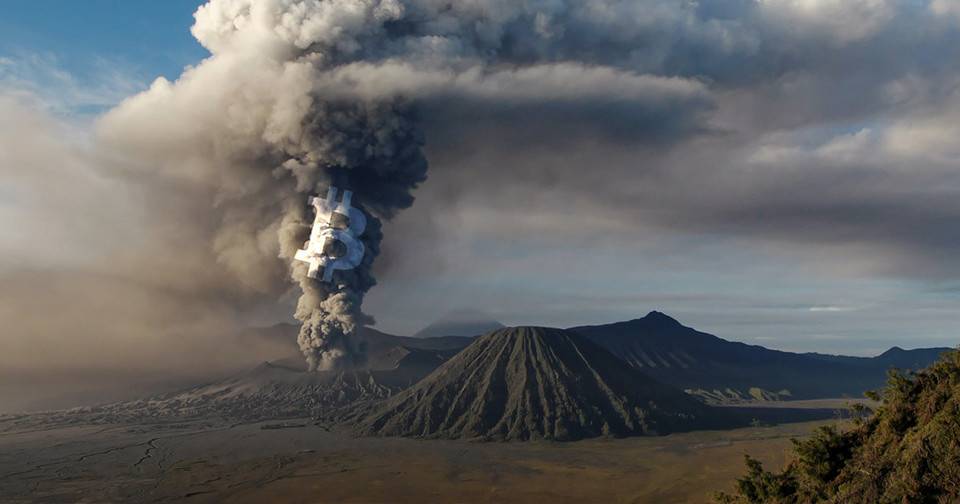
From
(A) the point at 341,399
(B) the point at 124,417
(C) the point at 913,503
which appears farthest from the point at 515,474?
(B) the point at 124,417

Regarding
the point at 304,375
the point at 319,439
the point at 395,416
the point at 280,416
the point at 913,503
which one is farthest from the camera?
the point at 304,375

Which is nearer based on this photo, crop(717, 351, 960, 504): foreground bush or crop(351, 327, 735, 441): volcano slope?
crop(717, 351, 960, 504): foreground bush

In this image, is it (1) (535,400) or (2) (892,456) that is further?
(1) (535,400)

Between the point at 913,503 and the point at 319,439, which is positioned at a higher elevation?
the point at 913,503

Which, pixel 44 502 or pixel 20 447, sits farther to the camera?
pixel 20 447

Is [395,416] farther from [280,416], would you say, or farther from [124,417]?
[124,417]

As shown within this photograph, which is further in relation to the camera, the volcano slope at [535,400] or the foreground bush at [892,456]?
the volcano slope at [535,400]

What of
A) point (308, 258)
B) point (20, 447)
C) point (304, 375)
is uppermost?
point (308, 258)

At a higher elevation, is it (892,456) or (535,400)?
(892,456)
